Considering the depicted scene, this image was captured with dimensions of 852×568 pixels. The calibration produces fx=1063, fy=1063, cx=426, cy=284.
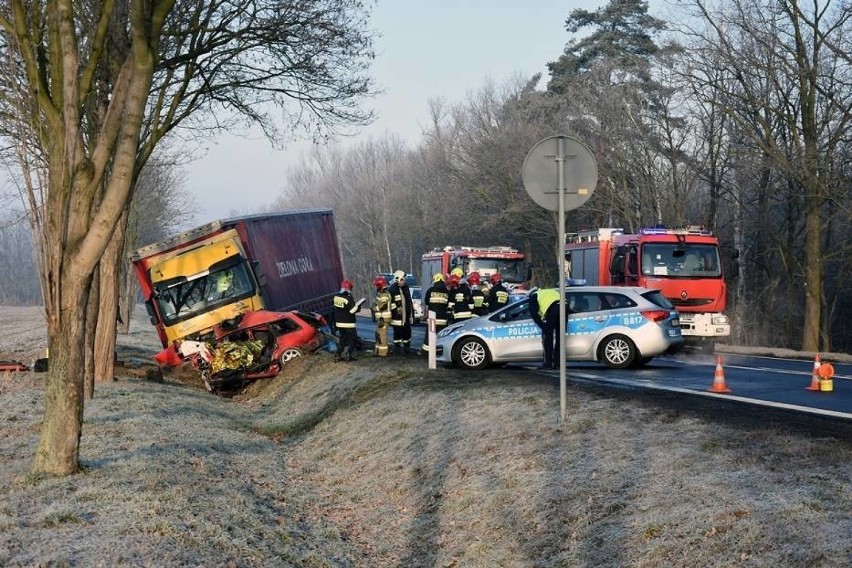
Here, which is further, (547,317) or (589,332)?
(589,332)

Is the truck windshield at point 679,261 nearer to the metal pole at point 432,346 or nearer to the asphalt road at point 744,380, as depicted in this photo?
the asphalt road at point 744,380

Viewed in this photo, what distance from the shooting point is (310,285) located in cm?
2827

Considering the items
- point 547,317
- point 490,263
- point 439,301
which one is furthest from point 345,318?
point 490,263

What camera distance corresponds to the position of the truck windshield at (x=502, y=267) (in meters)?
34.1

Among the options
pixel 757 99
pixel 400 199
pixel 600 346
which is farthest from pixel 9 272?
pixel 600 346

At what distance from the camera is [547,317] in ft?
55.5

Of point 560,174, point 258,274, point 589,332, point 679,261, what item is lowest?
point 589,332

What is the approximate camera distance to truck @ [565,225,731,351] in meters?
25.5

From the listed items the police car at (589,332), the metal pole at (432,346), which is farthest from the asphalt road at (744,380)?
the metal pole at (432,346)

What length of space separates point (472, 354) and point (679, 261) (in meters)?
9.40

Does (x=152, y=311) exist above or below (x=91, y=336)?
above

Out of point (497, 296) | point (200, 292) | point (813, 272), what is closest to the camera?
point (497, 296)

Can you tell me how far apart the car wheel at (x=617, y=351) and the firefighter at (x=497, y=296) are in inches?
130

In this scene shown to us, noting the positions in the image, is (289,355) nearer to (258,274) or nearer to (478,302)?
(258,274)
